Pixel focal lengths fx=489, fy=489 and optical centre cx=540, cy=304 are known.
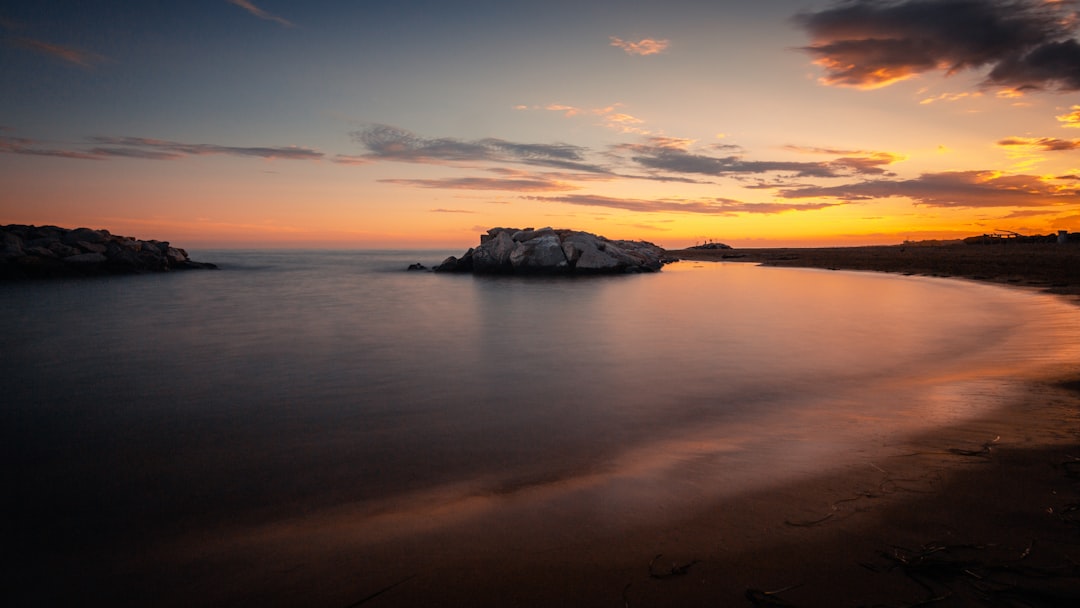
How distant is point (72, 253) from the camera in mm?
36500

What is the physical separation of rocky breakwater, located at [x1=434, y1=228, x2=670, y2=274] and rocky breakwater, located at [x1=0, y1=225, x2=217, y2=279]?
25.4 metres

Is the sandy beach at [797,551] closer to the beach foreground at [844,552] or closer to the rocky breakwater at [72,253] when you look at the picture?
the beach foreground at [844,552]

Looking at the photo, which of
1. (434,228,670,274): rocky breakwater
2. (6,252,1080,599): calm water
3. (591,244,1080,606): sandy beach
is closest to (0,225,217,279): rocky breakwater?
(6,252,1080,599): calm water

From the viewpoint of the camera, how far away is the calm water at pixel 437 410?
4176 mm

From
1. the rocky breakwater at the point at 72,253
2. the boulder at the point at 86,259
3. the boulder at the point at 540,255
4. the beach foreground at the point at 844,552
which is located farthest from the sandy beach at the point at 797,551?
the boulder at the point at 86,259

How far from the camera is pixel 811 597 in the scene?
268 centimetres

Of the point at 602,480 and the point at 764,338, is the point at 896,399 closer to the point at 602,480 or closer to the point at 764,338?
the point at 602,480

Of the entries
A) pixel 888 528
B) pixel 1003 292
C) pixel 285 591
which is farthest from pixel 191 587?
pixel 1003 292

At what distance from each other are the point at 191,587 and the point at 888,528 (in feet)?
15.0

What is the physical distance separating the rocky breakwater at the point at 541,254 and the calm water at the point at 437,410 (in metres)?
24.6

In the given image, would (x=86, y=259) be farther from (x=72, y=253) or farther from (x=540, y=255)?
(x=540, y=255)

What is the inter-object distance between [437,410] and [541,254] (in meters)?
34.4

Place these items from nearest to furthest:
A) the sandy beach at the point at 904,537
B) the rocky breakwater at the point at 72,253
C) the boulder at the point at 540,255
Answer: the sandy beach at the point at 904,537, the rocky breakwater at the point at 72,253, the boulder at the point at 540,255

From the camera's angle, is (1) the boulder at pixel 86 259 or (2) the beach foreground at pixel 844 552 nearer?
(2) the beach foreground at pixel 844 552
